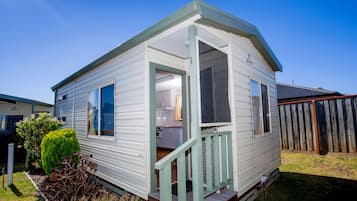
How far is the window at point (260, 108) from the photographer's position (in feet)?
12.5

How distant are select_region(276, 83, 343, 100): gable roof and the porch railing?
11.6m

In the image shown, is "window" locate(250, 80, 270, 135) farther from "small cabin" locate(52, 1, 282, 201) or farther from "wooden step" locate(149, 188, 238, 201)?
"wooden step" locate(149, 188, 238, 201)

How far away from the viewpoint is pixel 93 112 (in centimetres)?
478

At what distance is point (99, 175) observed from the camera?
4461 mm

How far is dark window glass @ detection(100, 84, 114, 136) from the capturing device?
13.5ft

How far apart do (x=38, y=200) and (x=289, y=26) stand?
9.40 meters

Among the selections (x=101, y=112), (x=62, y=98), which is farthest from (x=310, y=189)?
(x=62, y=98)

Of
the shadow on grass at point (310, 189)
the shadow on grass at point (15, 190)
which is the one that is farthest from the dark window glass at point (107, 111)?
the shadow on grass at point (310, 189)

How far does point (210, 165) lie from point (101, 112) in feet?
10.5

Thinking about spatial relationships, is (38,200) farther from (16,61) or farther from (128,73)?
(16,61)

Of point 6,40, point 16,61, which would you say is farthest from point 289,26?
point 16,61

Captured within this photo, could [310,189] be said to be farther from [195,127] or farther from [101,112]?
[101,112]

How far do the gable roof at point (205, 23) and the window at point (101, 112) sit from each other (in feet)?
2.75

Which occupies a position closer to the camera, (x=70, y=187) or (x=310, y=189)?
(x=70, y=187)
